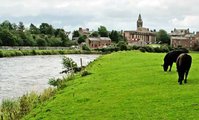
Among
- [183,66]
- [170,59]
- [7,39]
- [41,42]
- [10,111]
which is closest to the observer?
A: [10,111]

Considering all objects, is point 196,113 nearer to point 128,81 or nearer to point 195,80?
point 195,80

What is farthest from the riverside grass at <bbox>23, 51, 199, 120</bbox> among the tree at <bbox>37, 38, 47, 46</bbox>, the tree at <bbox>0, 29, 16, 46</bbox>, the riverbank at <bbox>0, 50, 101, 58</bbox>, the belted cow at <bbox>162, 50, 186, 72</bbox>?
the tree at <bbox>37, 38, 47, 46</bbox>

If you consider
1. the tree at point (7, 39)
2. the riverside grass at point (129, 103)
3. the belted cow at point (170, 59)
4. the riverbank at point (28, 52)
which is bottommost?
the riverbank at point (28, 52)

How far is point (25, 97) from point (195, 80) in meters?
11.2

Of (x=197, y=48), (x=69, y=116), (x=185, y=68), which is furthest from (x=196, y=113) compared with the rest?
(x=197, y=48)

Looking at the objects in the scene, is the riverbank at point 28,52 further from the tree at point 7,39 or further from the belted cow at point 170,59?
the belted cow at point 170,59

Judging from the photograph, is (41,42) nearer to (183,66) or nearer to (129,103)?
(183,66)

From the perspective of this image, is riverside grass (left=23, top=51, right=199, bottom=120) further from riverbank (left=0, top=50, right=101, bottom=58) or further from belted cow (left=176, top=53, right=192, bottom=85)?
riverbank (left=0, top=50, right=101, bottom=58)

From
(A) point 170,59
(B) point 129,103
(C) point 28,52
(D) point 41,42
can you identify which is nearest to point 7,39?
(D) point 41,42

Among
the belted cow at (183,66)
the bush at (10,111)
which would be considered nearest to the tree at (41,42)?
the bush at (10,111)

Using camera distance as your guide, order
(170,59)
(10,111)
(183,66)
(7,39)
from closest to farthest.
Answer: (10,111), (183,66), (170,59), (7,39)

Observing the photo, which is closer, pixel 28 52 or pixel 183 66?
pixel 183 66

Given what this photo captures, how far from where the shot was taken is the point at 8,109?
79.4 feet

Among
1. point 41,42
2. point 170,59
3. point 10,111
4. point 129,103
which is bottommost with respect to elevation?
point 10,111
